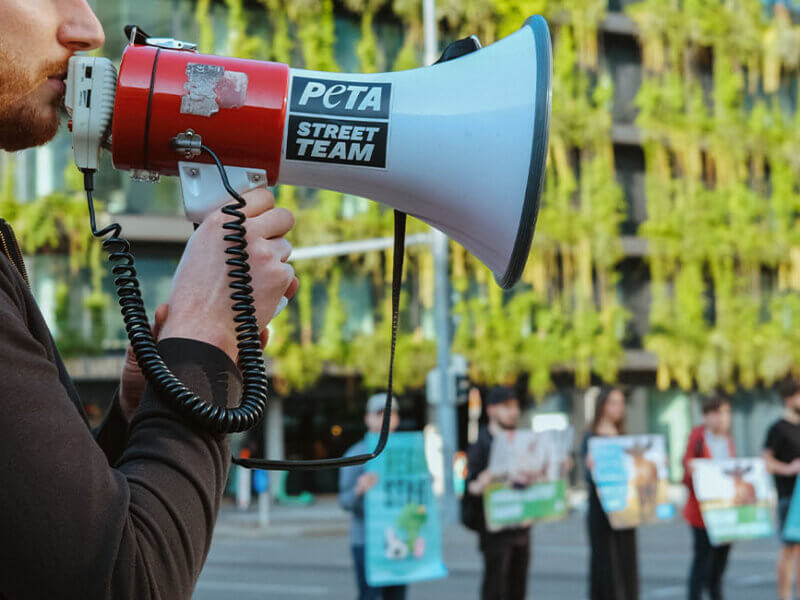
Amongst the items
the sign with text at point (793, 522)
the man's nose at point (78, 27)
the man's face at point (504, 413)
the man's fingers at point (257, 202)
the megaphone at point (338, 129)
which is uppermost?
the man's nose at point (78, 27)

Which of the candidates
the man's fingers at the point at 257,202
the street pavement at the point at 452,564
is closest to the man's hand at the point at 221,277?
the man's fingers at the point at 257,202

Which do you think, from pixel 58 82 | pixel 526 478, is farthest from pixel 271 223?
pixel 526 478

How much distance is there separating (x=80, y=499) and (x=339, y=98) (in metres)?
0.61

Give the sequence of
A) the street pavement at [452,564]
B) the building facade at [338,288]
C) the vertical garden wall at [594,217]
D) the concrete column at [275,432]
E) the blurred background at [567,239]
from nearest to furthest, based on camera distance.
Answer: the street pavement at [452,564] < the building facade at [338,288] < the blurred background at [567,239] < the vertical garden wall at [594,217] < the concrete column at [275,432]

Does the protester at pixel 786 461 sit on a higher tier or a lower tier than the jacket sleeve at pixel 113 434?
lower

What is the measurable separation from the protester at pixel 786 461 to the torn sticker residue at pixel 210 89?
803cm

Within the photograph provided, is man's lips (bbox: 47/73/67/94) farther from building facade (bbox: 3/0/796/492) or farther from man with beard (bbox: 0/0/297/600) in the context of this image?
building facade (bbox: 3/0/796/492)

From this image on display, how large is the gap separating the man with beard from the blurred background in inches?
761

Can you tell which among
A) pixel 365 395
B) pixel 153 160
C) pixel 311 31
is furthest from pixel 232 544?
pixel 153 160

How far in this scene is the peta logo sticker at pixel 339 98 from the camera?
136 cm

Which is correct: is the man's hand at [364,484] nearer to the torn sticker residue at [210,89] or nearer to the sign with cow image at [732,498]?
the sign with cow image at [732,498]

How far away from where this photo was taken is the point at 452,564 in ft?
46.4

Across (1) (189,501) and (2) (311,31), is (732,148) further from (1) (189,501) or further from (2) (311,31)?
(1) (189,501)

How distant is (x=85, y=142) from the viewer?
133 centimetres
